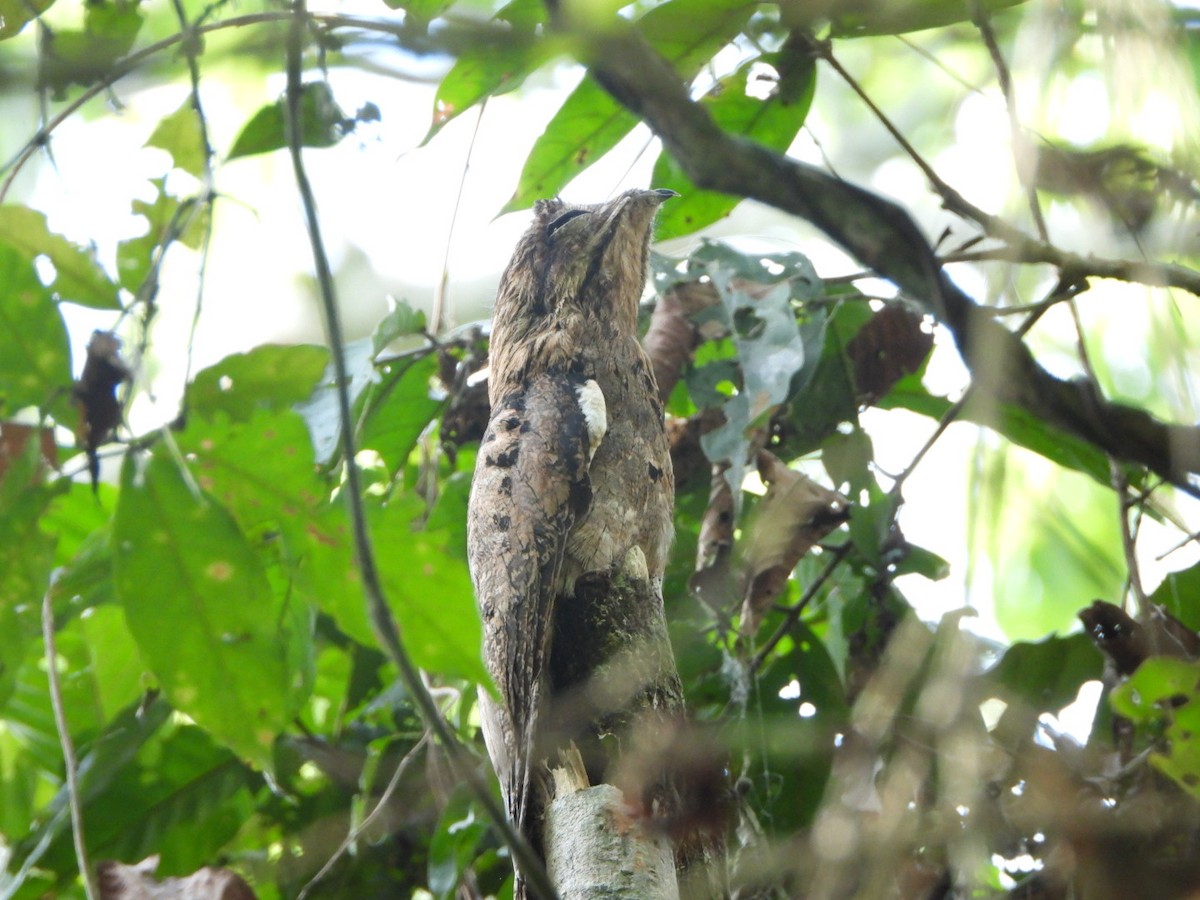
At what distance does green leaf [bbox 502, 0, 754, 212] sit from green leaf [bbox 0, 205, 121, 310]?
48.7 inches

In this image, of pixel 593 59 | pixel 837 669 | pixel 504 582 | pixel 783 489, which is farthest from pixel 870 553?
pixel 593 59

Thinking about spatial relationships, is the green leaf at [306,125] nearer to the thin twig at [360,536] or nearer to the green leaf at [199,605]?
the thin twig at [360,536]

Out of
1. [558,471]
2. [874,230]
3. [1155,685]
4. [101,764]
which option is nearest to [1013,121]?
[874,230]

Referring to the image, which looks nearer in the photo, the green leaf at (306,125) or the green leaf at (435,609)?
the green leaf at (435,609)

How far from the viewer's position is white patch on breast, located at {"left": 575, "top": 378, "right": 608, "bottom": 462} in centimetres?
283

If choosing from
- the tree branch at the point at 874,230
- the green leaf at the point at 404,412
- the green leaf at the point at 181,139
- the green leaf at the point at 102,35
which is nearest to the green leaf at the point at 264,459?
the green leaf at the point at 102,35

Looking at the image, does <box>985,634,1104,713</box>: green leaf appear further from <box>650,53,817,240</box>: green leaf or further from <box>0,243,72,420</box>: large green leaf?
<box>0,243,72,420</box>: large green leaf

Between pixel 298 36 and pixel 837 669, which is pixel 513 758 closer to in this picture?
pixel 837 669

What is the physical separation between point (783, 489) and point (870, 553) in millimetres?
278

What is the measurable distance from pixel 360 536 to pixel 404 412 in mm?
2329

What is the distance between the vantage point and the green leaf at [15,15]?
1771mm

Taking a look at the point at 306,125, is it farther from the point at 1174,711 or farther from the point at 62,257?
the point at 1174,711

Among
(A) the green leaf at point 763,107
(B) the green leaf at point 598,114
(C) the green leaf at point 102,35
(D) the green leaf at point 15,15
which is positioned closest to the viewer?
(C) the green leaf at point 102,35

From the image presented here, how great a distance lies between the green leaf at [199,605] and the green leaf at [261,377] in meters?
0.12
